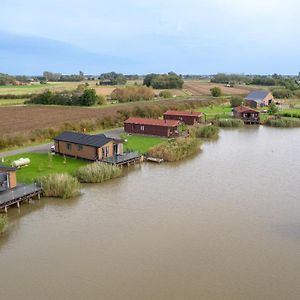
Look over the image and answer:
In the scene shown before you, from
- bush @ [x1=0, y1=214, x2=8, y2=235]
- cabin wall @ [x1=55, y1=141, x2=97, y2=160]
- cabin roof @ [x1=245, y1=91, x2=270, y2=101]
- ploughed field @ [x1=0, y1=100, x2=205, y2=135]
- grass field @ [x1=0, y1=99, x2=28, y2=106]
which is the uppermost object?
cabin roof @ [x1=245, y1=91, x2=270, y2=101]

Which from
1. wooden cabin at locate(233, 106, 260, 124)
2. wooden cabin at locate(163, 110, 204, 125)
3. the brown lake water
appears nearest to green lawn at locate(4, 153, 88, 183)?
the brown lake water

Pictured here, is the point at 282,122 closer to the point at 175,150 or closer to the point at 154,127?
the point at 154,127

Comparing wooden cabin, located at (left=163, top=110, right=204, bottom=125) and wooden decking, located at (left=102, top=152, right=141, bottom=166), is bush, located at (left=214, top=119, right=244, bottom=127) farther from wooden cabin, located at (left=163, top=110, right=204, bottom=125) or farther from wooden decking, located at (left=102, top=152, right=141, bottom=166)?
wooden decking, located at (left=102, top=152, right=141, bottom=166)

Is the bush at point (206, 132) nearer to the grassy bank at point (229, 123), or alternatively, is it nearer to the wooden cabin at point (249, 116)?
the grassy bank at point (229, 123)

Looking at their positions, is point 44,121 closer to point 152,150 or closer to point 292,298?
point 152,150

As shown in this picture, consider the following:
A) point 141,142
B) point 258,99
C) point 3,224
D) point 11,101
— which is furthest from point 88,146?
point 258,99
